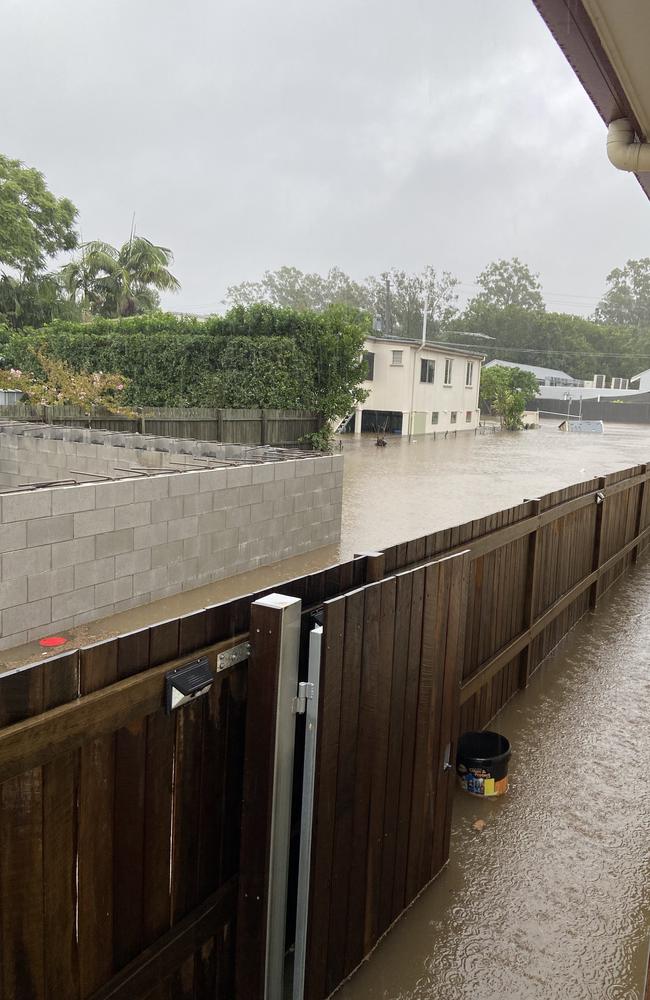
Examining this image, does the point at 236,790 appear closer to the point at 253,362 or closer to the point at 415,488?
the point at 415,488

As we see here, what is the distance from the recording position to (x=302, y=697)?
224 cm

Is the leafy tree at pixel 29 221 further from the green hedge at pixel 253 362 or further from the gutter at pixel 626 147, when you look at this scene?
the gutter at pixel 626 147

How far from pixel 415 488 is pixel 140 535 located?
10158mm

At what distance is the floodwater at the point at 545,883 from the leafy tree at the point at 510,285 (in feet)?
325

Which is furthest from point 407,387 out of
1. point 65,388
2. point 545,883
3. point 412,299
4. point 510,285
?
point 510,285

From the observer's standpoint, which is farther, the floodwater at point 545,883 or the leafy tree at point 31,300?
the leafy tree at point 31,300

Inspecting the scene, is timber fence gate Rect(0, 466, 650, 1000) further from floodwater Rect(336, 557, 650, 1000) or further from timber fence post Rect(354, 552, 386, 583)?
floodwater Rect(336, 557, 650, 1000)

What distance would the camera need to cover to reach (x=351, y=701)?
7.87 feet

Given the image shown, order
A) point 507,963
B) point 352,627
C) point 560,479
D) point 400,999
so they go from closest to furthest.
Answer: point 352,627, point 400,999, point 507,963, point 560,479

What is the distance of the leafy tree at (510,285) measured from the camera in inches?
3873

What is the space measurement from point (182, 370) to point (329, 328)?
187 inches

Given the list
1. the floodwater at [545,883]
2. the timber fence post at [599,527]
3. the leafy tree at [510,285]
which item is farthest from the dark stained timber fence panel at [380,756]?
the leafy tree at [510,285]

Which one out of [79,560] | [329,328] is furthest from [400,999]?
[329,328]

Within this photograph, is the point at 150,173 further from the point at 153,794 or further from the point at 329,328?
the point at 153,794
